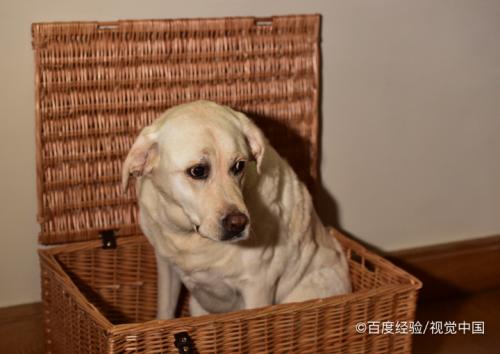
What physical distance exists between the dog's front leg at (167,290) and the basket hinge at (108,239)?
14cm

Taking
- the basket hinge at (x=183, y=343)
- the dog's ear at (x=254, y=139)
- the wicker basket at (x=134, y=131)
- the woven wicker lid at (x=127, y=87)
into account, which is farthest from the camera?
the woven wicker lid at (x=127, y=87)

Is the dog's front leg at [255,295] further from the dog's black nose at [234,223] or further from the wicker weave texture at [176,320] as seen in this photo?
the dog's black nose at [234,223]

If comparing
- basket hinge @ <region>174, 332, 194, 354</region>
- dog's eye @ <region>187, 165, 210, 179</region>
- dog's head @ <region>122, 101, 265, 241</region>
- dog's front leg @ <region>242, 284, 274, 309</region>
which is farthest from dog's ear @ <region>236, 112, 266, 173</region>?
→ basket hinge @ <region>174, 332, 194, 354</region>

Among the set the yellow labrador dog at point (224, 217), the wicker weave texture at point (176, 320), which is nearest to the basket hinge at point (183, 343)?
the wicker weave texture at point (176, 320)

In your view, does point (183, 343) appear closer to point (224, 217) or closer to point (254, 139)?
point (224, 217)

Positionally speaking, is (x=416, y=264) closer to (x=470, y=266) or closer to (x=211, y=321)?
(x=470, y=266)

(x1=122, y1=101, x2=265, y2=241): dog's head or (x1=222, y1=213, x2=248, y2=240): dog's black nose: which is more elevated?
(x1=122, y1=101, x2=265, y2=241): dog's head

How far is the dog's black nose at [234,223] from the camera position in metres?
1.28

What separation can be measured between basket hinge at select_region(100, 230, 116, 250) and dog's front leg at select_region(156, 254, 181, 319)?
0.14 m

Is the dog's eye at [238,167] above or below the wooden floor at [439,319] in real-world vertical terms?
above

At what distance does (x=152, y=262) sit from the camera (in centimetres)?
183

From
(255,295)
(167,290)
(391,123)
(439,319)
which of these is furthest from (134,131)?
(439,319)

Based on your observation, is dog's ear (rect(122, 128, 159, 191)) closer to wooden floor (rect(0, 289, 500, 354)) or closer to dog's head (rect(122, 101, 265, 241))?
dog's head (rect(122, 101, 265, 241))

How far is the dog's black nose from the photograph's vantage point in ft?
4.20
